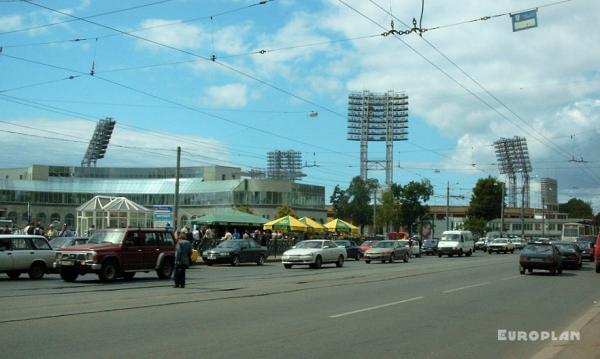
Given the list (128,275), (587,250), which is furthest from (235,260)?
(587,250)

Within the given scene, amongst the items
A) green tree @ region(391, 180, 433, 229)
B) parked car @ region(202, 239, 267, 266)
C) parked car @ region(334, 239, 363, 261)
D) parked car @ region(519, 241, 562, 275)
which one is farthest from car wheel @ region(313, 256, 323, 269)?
green tree @ region(391, 180, 433, 229)

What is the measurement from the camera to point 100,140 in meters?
131

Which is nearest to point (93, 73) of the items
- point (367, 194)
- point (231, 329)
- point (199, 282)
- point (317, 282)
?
point (199, 282)

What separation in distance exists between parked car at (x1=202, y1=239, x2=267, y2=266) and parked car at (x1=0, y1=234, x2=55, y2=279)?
37.9 ft

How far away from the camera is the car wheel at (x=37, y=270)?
2256cm

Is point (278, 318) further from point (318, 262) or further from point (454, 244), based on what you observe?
point (454, 244)

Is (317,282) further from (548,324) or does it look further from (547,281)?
(548,324)

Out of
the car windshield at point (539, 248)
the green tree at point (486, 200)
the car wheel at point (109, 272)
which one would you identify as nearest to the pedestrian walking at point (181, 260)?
the car wheel at point (109, 272)

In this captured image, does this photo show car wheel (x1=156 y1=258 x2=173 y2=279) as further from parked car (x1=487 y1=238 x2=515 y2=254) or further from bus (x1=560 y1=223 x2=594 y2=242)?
bus (x1=560 y1=223 x2=594 y2=242)

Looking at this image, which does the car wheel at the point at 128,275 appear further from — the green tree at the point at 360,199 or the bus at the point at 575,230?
the green tree at the point at 360,199

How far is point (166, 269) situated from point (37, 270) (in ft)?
14.7

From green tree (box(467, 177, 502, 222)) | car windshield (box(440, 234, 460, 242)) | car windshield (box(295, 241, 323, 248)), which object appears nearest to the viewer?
car windshield (box(295, 241, 323, 248))

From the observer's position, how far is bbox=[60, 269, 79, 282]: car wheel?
21703 mm

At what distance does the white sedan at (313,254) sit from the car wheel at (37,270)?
492 inches
